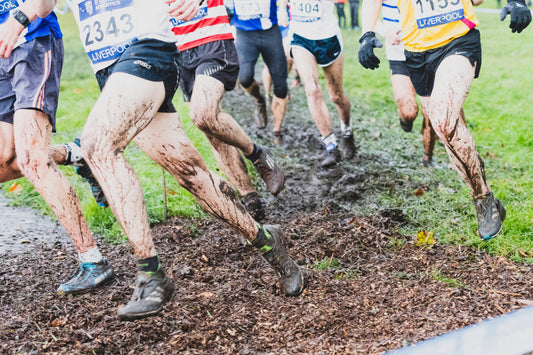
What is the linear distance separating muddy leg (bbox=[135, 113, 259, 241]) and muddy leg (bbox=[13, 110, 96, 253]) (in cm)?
66

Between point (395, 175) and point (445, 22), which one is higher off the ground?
point (445, 22)

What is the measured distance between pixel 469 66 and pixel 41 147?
8.79 feet

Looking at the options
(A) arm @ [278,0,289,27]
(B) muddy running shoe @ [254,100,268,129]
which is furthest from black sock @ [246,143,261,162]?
(B) muddy running shoe @ [254,100,268,129]

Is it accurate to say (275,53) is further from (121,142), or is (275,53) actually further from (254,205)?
(121,142)

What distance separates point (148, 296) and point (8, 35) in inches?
63.2

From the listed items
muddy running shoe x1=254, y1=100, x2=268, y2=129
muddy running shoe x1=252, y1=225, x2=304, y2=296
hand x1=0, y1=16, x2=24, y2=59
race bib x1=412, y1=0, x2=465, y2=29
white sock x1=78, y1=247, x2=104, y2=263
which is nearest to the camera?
hand x1=0, y1=16, x2=24, y2=59

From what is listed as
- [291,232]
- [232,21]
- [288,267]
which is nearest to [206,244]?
[291,232]

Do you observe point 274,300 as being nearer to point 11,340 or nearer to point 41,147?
point 11,340

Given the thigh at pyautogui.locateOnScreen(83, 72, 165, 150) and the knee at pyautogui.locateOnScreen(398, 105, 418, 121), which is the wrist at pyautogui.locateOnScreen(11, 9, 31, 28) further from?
the knee at pyautogui.locateOnScreen(398, 105, 418, 121)

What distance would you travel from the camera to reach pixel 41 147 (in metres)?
3.42

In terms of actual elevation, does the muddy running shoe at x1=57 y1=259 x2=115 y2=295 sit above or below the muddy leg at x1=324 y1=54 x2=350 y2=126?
above

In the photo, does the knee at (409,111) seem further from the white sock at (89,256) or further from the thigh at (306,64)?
the white sock at (89,256)

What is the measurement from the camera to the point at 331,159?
6.13 meters

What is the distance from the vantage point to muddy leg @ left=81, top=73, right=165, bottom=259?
8.92 ft
